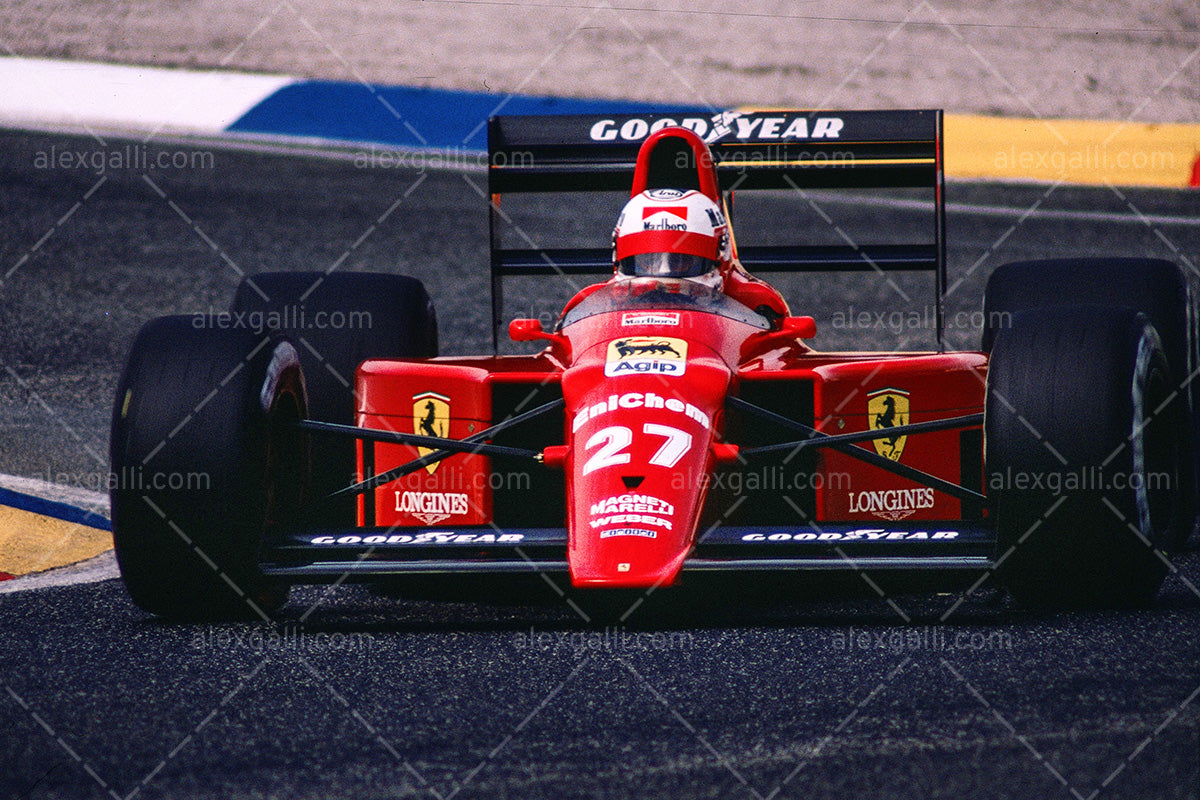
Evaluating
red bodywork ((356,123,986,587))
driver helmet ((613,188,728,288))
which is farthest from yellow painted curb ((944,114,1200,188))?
red bodywork ((356,123,986,587))

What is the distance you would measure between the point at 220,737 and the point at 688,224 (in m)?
2.70

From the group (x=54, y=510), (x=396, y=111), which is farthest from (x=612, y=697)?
(x=396, y=111)

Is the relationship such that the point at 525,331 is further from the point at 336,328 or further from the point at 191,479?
the point at 191,479

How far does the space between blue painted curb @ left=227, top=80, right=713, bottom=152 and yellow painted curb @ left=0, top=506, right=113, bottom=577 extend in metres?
8.88

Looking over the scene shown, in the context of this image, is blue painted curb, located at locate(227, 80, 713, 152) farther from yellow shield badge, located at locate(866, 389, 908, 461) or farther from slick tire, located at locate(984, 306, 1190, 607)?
slick tire, located at locate(984, 306, 1190, 607)

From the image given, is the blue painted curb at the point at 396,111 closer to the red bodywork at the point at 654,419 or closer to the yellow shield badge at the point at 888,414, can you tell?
→ the red bodywork at the point at 654,419

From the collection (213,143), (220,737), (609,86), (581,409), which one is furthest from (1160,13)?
(220,737)

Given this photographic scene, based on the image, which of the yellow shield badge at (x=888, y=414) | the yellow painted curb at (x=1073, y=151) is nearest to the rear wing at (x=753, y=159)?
the yellow shield badge at (x=888, y=414)

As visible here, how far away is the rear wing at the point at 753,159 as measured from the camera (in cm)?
691

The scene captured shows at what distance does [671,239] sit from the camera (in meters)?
6.06

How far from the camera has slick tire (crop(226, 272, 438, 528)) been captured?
21.4ft

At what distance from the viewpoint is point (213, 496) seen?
16.4ft

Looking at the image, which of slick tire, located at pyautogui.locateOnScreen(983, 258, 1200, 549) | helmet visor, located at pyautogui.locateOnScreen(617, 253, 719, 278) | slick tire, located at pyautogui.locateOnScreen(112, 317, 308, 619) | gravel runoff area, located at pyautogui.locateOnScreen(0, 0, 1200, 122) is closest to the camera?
slick tire, located at pyautogui.locateOnScreen(112, 317, 308, 619)

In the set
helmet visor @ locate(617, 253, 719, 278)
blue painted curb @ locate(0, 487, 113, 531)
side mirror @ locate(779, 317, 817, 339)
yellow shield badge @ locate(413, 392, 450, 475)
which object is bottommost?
blue painted curb @ locate(0, 487, 113, 531)
